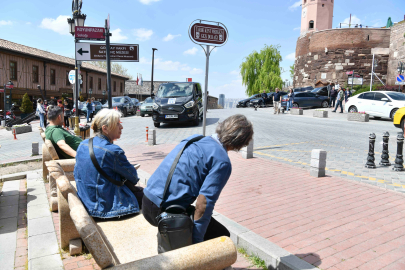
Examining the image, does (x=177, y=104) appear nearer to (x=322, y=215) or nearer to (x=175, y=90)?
(x=175, y=90)

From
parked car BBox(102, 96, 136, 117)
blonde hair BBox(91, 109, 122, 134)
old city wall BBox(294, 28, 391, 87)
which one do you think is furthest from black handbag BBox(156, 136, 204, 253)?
old city wall BBox(294, 28, 391, 87)

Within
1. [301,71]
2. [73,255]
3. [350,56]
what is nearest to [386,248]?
[73,255]

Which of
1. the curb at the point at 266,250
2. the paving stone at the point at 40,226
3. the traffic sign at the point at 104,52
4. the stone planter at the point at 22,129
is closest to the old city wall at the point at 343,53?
the stone planter at the point at 22,129

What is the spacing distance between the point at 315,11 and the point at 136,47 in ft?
163

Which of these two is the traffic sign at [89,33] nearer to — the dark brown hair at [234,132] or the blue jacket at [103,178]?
the blue jacket at [103,178]

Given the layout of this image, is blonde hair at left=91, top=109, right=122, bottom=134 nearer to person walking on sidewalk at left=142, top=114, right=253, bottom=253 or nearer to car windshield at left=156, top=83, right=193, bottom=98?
person walking on sidewalk at left=142, top=114, right=253, bottom=253

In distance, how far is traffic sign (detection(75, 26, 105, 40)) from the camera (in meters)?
6.91

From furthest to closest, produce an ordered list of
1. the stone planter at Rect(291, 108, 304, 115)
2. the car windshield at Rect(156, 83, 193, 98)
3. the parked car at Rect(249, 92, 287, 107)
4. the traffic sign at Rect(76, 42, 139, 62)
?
the parked car at Rect(249, 92, 287, 107) < the stone planter at Rect(291, 108, 304, 115) < the car windshield at Rect(156, 83, 193, 98) < the traffic sign at Rect(76, 42, 139, 62)

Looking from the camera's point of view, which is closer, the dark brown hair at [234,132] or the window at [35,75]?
the dark brown hair at [234,132]

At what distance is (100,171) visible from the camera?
294 cm

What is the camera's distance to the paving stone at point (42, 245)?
332cm

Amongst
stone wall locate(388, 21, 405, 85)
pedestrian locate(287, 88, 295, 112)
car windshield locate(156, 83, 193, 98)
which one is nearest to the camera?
car windshield locate(156, 83, 193, 98)

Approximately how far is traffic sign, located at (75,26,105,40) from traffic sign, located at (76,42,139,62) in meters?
0.18

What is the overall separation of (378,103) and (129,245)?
63.2 feet
